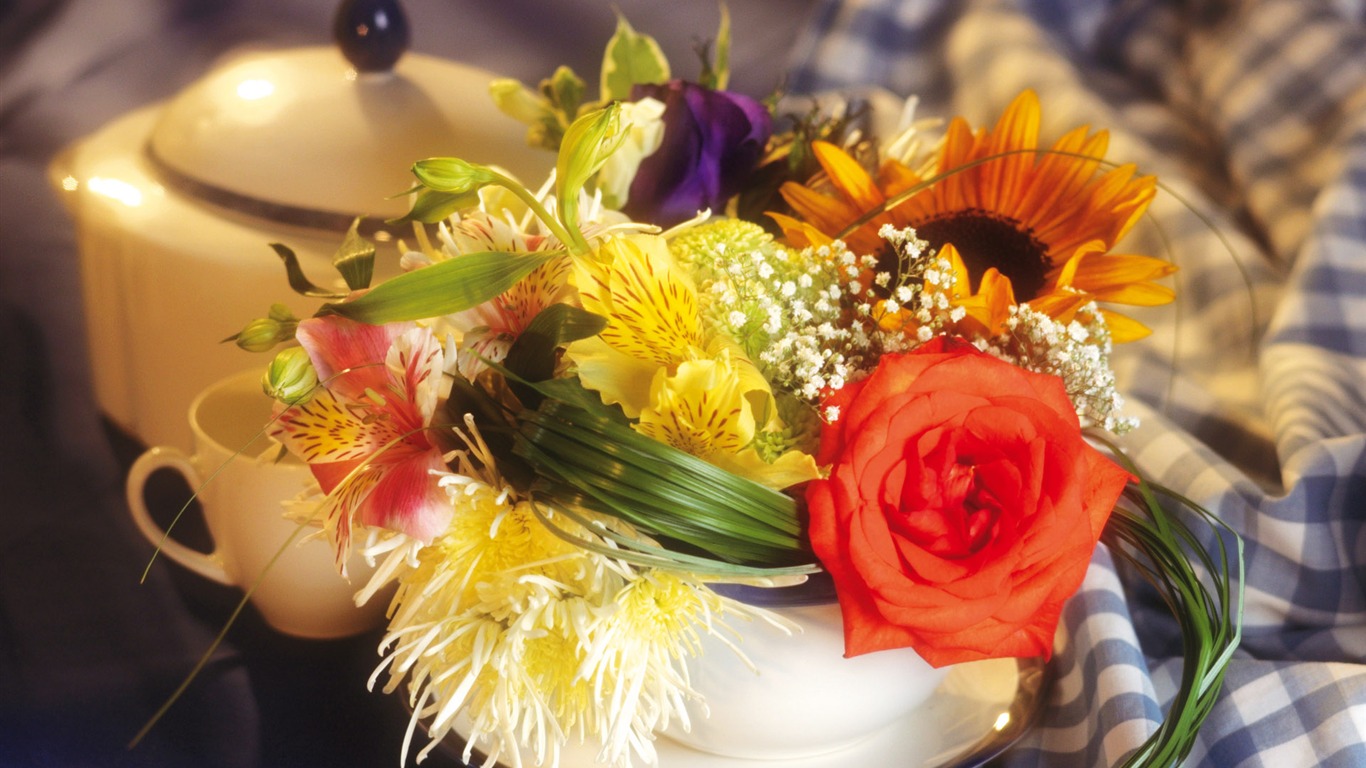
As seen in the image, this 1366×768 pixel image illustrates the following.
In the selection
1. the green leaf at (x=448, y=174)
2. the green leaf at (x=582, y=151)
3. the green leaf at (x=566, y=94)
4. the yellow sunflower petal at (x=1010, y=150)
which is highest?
the yellow sunflower petal at (x=1010, y=150)

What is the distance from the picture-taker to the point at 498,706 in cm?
27

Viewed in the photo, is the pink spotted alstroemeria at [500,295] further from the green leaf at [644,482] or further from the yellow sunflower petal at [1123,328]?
the yellow sunflower petal at [1123,328]

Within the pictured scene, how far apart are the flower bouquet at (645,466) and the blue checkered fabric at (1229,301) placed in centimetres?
6

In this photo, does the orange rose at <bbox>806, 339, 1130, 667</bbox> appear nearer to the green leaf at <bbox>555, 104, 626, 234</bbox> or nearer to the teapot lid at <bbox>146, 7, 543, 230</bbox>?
the green leaf at <bbox>555, 104, 626, 234</bbox>

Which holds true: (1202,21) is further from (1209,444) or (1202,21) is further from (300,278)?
(300,278)

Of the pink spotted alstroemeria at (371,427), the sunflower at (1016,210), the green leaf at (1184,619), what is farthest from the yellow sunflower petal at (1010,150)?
the pink spotted alstroemeria at (371,427)

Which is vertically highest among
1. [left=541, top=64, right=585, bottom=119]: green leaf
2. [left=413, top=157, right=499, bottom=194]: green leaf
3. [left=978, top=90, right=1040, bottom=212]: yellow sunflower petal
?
[left=978, top=90, right=1040, bottom=212]: yellow sunflower petal

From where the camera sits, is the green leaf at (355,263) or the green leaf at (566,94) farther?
the green leaf at (566,94)

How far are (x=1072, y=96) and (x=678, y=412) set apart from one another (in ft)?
1.45

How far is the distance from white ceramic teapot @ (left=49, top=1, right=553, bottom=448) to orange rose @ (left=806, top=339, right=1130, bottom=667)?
24 centimetres

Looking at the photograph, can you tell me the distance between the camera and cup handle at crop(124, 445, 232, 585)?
39cm

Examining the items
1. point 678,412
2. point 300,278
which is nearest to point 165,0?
point 300,278

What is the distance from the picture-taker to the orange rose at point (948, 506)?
26 cm

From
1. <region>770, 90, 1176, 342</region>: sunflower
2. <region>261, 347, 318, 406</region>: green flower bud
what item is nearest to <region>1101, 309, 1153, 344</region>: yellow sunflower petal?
<region>770, 90, 1176, 342</region>: sunflower
